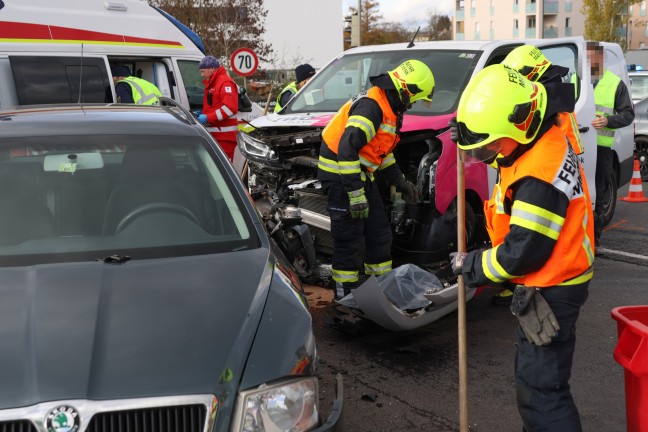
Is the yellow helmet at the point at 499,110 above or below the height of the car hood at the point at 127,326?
above

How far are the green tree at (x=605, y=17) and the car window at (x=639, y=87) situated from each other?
128ft

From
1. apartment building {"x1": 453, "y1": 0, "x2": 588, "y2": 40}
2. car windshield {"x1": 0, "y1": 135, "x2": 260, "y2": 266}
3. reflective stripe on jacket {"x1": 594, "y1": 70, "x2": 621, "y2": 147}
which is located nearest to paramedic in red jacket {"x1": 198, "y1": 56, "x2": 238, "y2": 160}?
reflective stripe on jacket {"x1": 594, "y1": 70, "x2": 621, "y2": 147}

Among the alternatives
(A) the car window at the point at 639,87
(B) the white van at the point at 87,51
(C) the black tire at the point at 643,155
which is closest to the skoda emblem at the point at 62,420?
(B) the white van at the point at 87,51

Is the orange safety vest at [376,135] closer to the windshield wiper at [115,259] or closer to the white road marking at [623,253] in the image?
the windshield wiper at [115,259]

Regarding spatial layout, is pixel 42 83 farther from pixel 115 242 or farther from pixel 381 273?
pixel 115 242

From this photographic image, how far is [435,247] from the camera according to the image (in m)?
5.45

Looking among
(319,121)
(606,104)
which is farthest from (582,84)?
(319,121)

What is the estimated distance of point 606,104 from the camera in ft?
23.6

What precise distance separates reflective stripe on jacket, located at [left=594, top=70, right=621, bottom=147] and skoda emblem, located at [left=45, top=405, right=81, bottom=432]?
19.7 ft

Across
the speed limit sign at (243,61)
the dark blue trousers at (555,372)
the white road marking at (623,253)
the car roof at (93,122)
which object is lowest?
the white road marking at (623,253)

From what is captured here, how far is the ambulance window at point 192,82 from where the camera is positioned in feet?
32.5

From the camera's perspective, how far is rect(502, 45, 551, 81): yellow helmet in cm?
534

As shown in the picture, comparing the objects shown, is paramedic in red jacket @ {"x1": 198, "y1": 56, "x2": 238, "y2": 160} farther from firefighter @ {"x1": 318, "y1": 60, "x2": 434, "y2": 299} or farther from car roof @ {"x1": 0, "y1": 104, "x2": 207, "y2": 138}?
car roof @ {"x1": 0, "y1": 104, "x2": 207, "y2": 138}

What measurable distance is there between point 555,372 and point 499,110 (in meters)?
1.03
